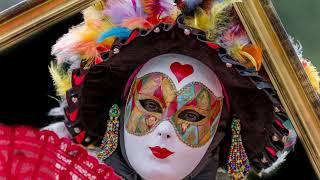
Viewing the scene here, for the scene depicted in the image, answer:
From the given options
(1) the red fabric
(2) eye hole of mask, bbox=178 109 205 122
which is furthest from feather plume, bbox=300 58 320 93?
(1) the red fabric

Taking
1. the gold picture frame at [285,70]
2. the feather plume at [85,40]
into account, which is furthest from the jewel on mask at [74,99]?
the gold picture frame at [285,70]

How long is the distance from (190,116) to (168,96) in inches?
3.1

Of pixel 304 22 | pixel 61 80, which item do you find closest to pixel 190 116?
pixel 61 80

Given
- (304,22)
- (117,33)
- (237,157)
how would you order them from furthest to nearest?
(304,22)
(237,157)
(117,33)

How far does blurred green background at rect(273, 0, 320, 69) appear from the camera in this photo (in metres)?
2.39

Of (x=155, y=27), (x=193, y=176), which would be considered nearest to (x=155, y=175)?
(x=193, y=176)

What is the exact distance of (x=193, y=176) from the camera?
156 cm

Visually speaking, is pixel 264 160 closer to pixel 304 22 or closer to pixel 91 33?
pixel 91 33

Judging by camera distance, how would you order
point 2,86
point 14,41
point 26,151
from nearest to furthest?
point 26,151 → point 14,41 → point 2,86

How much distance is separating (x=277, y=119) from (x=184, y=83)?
28 cm

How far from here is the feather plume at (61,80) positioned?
172cm

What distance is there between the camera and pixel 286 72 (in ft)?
4.85

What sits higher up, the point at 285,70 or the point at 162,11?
the point at 162,11

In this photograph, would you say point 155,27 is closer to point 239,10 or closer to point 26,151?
point 239,10
